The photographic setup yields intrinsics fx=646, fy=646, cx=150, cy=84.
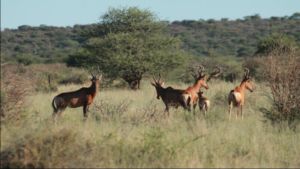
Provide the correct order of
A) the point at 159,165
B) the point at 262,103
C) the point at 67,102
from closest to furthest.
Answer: the point at 159,165, the point at 67,102, the point at 262,103

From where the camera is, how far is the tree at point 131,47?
105 feet

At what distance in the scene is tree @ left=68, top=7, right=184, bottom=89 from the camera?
32.1 metres


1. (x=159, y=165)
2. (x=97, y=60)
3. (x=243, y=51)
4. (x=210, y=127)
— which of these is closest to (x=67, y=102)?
(x=210, y=127)

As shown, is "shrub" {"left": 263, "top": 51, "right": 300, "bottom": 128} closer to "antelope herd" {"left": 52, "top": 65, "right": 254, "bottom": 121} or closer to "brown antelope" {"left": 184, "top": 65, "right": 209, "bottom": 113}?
"antelope herd" {"left": 52, "top": 65, "right": 254, "bottom": 121}

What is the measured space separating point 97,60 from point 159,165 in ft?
77.3

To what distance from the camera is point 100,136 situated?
10008 mm

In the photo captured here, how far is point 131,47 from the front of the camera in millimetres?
33000

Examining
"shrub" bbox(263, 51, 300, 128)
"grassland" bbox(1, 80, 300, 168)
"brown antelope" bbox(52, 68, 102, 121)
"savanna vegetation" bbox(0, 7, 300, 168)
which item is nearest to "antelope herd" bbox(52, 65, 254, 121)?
"brown antelope" bbox(52, 68, 102, 121)

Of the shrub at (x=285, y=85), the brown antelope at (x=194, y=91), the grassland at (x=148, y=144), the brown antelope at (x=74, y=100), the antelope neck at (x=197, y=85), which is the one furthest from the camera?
the antelope neck at (x=197, y=85)

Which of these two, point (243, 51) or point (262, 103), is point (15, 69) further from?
point (243, 51)

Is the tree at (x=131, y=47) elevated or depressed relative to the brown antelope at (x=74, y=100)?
elevated

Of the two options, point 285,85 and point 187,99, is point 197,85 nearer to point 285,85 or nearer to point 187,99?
point 187,99

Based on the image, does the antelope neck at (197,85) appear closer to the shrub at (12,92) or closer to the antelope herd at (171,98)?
the antelope herd at (171,98)

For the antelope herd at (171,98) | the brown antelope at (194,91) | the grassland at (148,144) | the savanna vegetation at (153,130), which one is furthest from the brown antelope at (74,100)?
the brown antelope at (194,91)
